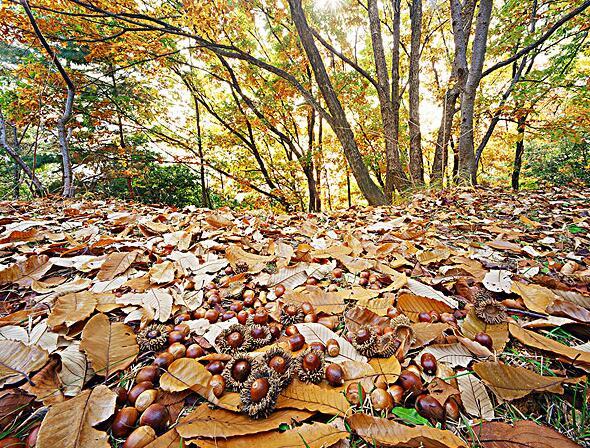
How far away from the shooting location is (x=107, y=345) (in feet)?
2.67

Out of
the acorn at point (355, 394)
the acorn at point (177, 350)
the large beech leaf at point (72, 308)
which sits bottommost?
the acorn at point (355, 394)

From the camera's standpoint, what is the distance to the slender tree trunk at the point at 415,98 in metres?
4.86

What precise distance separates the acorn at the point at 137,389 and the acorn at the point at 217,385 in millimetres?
154

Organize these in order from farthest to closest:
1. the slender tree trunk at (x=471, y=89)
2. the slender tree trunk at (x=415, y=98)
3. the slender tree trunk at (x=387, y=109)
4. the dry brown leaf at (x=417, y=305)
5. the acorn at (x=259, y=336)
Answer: the slender tree trunk at (x=415, y=98) → the slender tree trunk at (x=387, y=109) → the slender tree trunk at (x=471, y=89) → the dry brown leaf at (x=417, y=305) → the acorn at (x=259, y=336)

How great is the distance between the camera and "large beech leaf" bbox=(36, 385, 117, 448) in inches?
21.6

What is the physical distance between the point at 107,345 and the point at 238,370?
434 millimetres

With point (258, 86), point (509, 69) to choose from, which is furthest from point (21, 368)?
point (509, 69)

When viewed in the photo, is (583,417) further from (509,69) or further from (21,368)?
(509,69)

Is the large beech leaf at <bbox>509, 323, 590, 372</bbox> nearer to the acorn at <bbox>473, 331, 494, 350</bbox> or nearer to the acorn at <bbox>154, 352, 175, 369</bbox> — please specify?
the acorn at <bbox>473, 331, 494, 350</bbox>

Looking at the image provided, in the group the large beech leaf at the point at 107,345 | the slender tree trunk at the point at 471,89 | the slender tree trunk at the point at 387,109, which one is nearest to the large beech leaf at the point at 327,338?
the large beech leaf at the point at 107,345

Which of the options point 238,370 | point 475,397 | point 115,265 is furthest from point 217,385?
point 115,265

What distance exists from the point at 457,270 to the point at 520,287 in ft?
0.87

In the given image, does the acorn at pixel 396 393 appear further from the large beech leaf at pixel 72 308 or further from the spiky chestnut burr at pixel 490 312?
the large beech leaf at pixel 72 308

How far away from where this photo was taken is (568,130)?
15.8 feet
